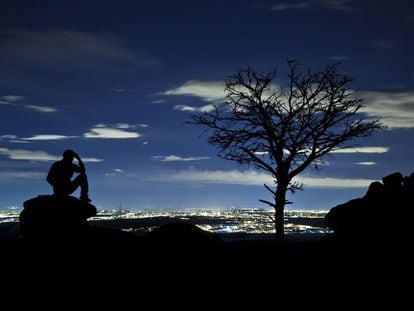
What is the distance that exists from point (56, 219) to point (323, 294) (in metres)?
10.8

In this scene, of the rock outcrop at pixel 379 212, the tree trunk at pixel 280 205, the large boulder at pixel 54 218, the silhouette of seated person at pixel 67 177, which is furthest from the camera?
the tree trunk at pixel 280 205

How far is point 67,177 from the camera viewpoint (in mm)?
18844

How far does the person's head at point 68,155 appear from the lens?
1891 cm

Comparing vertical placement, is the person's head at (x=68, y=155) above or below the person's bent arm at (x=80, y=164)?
above

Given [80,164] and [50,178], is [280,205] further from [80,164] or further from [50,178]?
[50,178]

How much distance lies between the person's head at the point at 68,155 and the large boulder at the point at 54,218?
1617 mm

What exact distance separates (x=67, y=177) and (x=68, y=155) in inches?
36.7

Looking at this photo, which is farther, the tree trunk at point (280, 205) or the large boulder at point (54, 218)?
the tree trunk at point (280, 205)

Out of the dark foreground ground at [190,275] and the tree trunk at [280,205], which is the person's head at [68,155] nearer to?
the dark foreground ground at [190,275]

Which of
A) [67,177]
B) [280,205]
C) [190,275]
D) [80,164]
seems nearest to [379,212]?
[190,275]

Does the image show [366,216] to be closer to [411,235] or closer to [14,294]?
[411,235]

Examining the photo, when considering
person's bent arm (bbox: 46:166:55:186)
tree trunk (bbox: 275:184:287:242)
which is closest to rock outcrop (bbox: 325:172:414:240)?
tree trunk (bbox: 275:184:287:242)

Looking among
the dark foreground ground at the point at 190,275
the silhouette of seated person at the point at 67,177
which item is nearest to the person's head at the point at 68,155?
the silhouette of seated person at the point at 67,177

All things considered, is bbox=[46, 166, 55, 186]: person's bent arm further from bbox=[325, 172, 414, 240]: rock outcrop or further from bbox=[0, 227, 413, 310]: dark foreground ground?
bbox=[325, 172, 414, 240]: rock outcrop
